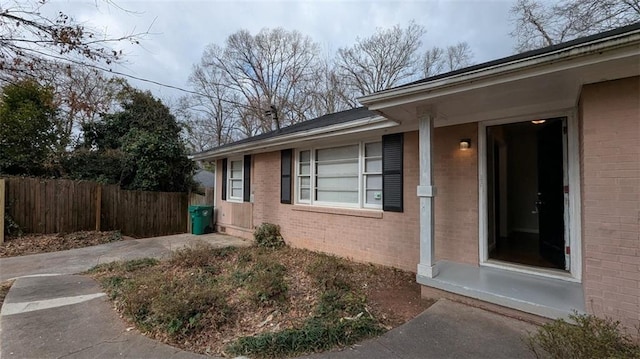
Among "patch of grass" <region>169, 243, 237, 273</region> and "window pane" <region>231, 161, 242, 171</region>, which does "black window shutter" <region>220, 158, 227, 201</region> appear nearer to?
"window pane" <region>231, 161, 242, 171</region>

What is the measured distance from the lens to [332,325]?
114 inches

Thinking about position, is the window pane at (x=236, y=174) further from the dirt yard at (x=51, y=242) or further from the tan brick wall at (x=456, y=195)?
the tan brick wall at (x=456, y=195)

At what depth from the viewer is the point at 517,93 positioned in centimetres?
323

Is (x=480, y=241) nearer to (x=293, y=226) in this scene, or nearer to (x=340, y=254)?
(x=340, y=254)

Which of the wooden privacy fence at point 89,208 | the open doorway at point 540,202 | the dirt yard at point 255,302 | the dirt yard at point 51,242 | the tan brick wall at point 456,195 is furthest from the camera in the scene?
the wooden privacy fence at point 89,208

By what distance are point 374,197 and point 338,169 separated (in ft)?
3.58

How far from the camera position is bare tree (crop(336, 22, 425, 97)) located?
59.3 feet

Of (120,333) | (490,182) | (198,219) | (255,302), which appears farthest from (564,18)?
(120,333)

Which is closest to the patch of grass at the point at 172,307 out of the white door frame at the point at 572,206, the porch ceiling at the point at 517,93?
the porch ceiling at the point at 517,93

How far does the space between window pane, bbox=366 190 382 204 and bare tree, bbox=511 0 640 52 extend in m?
11.9

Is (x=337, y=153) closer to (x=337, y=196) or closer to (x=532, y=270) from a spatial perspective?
(x=337, y=196)

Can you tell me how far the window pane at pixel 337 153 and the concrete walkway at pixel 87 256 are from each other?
10.8 feet

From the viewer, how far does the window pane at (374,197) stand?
5.54 metres

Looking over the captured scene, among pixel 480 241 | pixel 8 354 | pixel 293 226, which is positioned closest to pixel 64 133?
pixel 293 226
